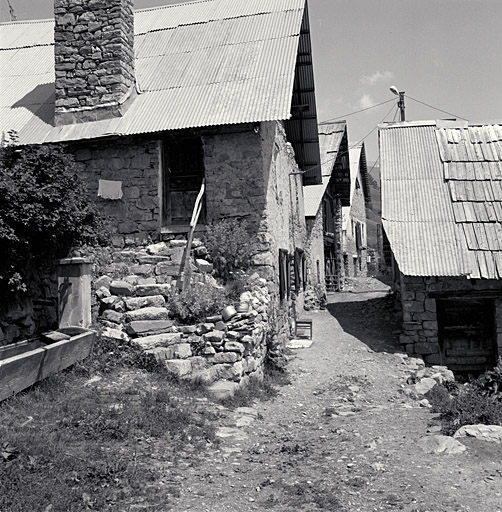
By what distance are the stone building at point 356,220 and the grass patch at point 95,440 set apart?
850 inches

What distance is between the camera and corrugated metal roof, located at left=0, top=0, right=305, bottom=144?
34.3 feet

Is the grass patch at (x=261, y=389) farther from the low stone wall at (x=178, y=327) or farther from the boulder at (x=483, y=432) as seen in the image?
the boulder at (x=483, y=432)

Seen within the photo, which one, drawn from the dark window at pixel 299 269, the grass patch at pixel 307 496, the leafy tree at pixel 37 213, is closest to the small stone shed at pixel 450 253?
the dark window at pixel 299 269

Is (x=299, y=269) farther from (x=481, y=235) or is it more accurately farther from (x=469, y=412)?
(x=469, y=412)

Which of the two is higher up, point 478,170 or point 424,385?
point 478,170

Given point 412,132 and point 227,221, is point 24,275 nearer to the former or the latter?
point 227,221

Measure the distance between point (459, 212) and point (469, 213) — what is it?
0.24 m

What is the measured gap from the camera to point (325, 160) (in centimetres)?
2302

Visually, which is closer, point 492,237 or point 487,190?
point 492,237

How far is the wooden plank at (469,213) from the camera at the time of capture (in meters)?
12.6

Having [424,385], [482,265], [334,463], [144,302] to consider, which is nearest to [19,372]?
[144,302]

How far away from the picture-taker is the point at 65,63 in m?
10.9

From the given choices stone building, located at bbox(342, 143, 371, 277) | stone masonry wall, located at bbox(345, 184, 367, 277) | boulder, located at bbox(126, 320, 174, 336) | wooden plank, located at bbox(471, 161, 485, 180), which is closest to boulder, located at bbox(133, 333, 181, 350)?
boulder, located at bbox(126, 320, 174, 336)

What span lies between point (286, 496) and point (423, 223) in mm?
9550
